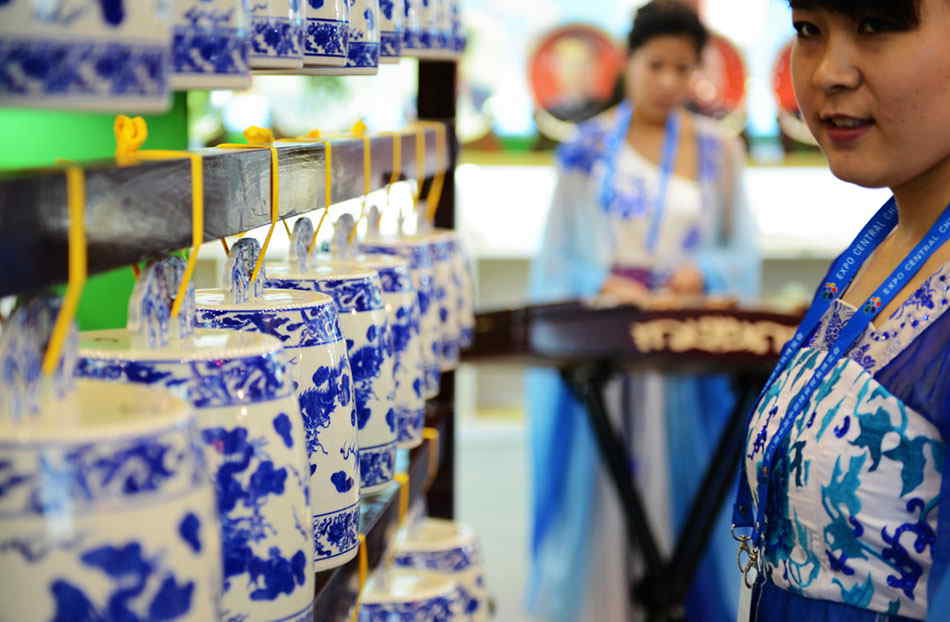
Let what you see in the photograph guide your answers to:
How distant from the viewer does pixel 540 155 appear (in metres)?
5.72

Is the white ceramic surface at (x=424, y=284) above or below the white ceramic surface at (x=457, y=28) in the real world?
below

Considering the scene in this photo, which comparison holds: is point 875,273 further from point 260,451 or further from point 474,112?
point 474,112

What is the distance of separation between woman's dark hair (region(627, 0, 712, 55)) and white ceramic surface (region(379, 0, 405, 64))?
8.57ft

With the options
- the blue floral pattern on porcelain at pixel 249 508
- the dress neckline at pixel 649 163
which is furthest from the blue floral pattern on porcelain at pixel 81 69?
the dress neckline at pixel 649 163

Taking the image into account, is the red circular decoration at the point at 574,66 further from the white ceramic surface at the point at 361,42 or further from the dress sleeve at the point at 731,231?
the white ceramic surface at the point at 361,42

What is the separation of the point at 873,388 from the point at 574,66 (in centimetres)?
472

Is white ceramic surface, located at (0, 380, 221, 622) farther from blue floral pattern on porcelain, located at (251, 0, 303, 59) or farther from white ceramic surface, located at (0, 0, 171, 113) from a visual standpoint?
blue floral pattern on porcelain, located at (251, 0, 303, 59)

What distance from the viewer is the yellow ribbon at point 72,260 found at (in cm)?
58

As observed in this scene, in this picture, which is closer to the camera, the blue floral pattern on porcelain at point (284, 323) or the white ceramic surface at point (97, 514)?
the white ceramic surface at point (97, 514)

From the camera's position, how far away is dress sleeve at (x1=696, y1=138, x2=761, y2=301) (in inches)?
151

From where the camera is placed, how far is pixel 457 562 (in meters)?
1.72

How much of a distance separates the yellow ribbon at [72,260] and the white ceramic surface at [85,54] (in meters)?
0.04

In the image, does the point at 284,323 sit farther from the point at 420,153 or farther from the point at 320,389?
the point at 420,153

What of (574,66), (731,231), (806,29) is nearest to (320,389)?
(806,29)
